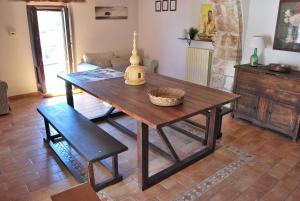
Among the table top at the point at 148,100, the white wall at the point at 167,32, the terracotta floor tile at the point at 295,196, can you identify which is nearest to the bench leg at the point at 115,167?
the table top at the point at 148,100

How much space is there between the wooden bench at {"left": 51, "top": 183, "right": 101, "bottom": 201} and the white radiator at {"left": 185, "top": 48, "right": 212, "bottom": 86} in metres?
3.72

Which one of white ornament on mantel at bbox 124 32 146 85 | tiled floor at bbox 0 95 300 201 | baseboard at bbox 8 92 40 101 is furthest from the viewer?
baseboard at bbox 8 92 40 101

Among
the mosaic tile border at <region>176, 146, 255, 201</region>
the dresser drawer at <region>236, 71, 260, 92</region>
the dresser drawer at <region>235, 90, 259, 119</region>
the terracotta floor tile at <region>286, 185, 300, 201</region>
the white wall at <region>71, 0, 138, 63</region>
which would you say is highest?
the white wall at <region>71, 0, 138, 63</region>

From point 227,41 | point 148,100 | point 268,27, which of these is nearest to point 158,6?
point 227,41

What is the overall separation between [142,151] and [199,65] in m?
A: 2.96

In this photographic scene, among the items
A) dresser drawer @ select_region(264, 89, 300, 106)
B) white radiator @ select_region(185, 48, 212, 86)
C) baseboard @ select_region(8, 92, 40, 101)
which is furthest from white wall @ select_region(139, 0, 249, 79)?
baseboard @ select_region(8, 92, 40, 101)

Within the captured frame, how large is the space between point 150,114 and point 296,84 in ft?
7.02

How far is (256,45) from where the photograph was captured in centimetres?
360

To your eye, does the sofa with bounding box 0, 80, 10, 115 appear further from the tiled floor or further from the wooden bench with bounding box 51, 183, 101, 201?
the wooden bench with bounding box 51, 183, 101, 201

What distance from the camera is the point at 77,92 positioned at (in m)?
5.22

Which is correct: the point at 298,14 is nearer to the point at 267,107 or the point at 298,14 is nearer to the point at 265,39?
the point at 265,39

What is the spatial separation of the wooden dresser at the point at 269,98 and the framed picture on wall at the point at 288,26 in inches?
15.0

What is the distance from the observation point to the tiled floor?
2.27 metres

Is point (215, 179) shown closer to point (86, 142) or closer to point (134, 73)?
point (86, 142)
